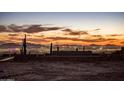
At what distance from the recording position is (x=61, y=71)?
531 cm

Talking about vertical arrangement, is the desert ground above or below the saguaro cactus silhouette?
below

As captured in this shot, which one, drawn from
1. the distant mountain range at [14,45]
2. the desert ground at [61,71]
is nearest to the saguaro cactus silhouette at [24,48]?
the distant mountain range at [14,45]

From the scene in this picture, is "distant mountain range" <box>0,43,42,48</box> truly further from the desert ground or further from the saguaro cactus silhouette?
the desert ground

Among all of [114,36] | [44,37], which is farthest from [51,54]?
[114,36]

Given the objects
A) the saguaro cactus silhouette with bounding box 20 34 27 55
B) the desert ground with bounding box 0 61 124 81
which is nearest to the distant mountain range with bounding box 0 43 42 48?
the saguaro cactus silhouette with bounding box 20 34 27 55

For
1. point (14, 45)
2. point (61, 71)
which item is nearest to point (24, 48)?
point (14, 45)

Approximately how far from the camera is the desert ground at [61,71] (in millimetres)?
5273

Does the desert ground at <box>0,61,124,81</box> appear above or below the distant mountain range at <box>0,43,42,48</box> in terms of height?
below

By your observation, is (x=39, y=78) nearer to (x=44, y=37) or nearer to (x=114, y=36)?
(x=44, y=37)

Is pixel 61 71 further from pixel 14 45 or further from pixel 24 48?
pixel 14 45

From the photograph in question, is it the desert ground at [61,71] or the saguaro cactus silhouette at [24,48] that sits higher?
the saguaro cactus silhouette at [24,48]

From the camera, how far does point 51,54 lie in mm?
5379

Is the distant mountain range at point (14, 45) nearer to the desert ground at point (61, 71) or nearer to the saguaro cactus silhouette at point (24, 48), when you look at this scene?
the saguaro cactus silhouette at point (24, 48)

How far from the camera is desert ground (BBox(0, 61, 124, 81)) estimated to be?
5273 millimetres
